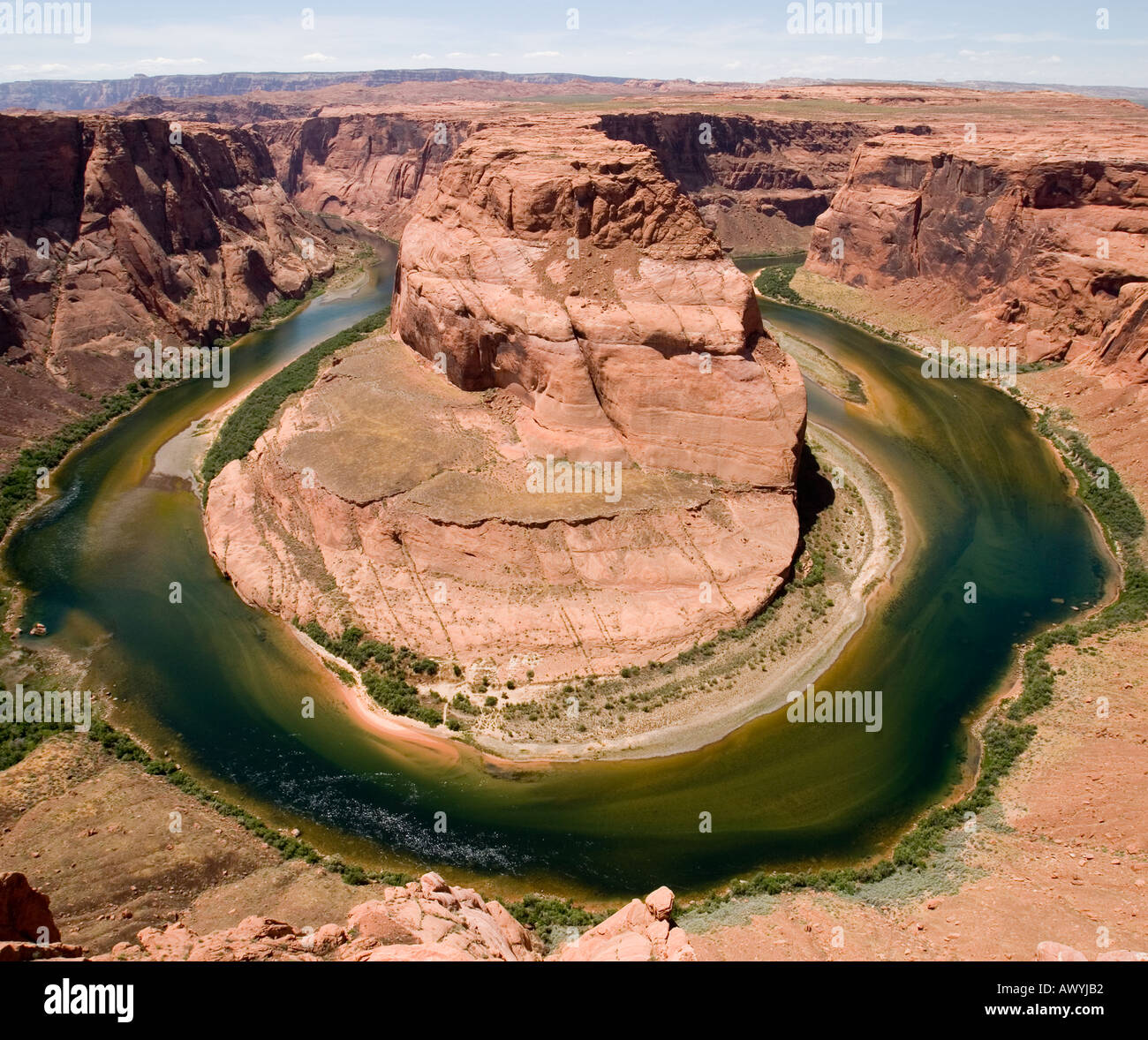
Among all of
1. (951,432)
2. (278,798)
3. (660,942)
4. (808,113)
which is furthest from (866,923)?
(808,113)

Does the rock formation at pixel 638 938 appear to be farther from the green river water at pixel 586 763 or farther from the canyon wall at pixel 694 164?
the canyon wall at pixel 694 164

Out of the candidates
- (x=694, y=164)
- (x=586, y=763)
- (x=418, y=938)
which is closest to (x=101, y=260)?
(x=586, y=763)

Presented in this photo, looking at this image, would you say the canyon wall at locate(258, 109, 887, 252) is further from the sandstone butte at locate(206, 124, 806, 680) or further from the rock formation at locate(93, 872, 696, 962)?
the rock formation at locate(93, 872, 696, 962)

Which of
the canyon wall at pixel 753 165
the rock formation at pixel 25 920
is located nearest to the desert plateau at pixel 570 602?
the rock formation at pixel 25 920

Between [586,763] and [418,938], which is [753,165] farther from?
[418,938]

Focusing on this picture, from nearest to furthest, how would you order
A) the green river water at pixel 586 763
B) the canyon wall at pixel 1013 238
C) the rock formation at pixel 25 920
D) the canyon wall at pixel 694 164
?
1. the rock formation at pixel 25 920
2. the green river water at pixel 586 763
3. the canyon wall at pixel 1013 238
4. the canyon wall at pixel 694 164
